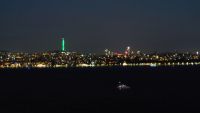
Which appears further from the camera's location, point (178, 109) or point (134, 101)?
point (134, 101)

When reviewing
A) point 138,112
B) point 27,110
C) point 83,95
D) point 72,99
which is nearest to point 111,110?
point 138,112

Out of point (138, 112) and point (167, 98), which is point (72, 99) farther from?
point (138, 112)

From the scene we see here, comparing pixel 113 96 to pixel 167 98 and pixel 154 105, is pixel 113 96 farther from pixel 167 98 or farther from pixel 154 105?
pixel 154 105

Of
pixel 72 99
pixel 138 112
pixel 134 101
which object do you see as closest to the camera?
pixel 138 112

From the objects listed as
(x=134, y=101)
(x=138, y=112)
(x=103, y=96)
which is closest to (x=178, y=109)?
(x=138, y=112)

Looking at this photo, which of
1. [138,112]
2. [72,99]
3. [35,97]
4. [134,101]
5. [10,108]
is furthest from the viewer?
[35,97]

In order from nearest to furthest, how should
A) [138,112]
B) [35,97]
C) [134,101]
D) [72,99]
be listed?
1. [138,112]
2. [134,101]
3. [72,99]
4. [35,97]

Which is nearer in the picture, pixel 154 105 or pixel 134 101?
pixel 154 105

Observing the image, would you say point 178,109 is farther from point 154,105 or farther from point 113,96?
point 113,96

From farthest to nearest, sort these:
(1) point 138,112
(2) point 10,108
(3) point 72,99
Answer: (3) point 72,99 → (2) point 10,108 → (1) point 138,112
